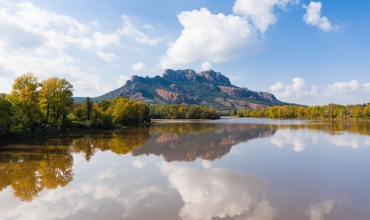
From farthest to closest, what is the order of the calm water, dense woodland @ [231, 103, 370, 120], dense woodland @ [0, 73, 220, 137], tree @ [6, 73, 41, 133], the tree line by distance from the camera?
1. the tree line
2. dense woodland @ [231, 103, 370, 120]
3. tree @ [6, 73, 41, 133]
4. dense woodland @ [0, 73, 220, 137]
5. the calm water

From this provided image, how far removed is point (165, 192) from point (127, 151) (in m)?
15.3

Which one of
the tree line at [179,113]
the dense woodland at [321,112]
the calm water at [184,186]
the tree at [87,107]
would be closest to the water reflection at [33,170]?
the calm water at [184,186]

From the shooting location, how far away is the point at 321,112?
5768 inches

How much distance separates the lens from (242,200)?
477 inches

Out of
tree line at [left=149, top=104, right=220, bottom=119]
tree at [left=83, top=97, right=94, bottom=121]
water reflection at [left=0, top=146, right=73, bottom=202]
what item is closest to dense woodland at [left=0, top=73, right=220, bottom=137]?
tree at [left=83, top=97, right=94, bottom=121]

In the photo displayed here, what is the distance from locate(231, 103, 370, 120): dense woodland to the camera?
12138 cm

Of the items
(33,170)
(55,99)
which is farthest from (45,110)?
(33,170)

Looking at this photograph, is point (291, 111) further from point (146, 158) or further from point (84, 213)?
point (84, 213)

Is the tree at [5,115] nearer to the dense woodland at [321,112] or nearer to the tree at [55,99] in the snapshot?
the tree at [55,99]

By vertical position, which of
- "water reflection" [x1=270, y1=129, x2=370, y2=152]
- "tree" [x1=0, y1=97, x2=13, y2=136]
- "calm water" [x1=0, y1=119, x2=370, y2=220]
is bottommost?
"calm water" [x1=0, y1=119, x2=370, y2=220]

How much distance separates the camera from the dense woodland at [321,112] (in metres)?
121

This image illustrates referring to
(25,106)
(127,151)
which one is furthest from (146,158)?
(25,106)

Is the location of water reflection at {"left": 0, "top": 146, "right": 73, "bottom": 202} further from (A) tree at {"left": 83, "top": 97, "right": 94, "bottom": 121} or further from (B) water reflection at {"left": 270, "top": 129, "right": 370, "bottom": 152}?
(A) tree at {"left": 83, "top": 97, "right": 94, "bottom": 121}

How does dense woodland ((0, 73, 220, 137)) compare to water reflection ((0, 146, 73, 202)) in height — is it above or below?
above
